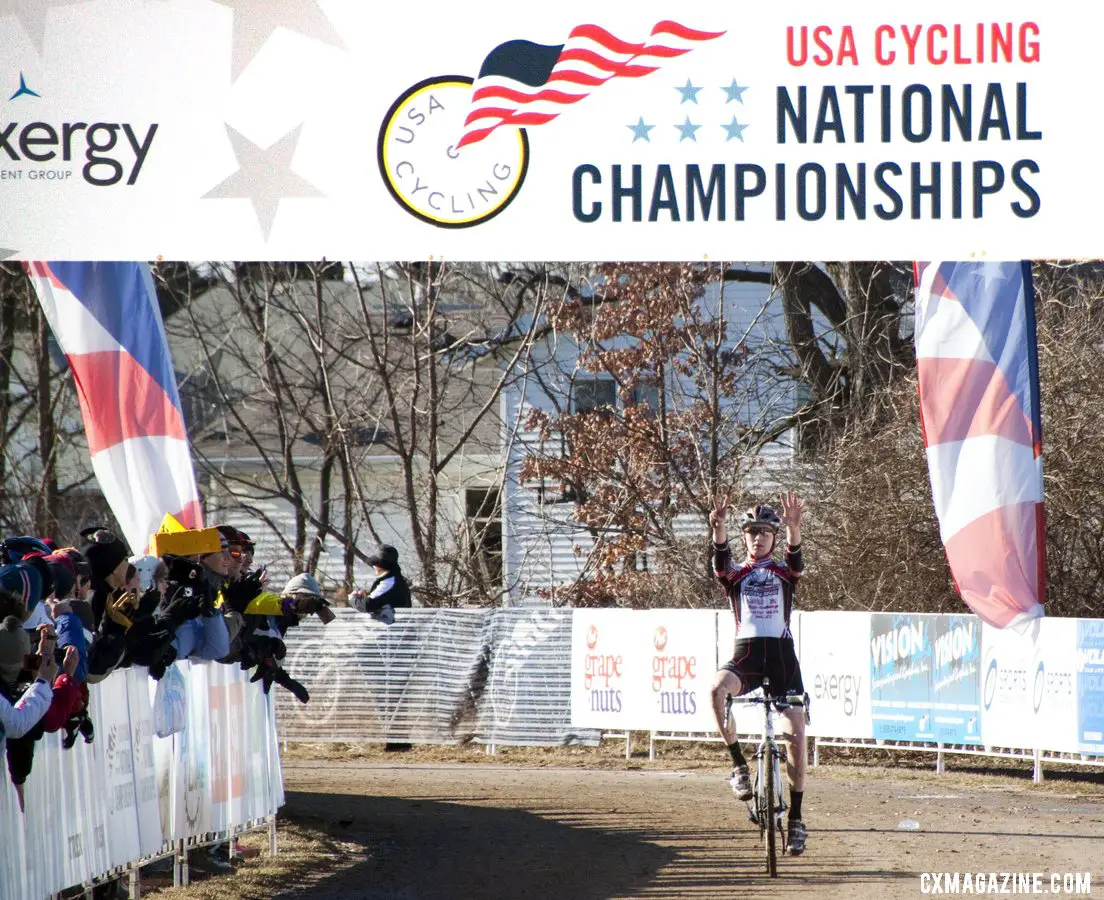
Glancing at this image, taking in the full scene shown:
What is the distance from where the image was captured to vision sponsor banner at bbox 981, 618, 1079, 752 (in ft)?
50.7

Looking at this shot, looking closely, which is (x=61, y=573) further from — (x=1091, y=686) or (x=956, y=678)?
(x=956, y=678)

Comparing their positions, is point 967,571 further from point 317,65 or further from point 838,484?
point 317,65

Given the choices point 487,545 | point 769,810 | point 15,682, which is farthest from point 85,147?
point 487,545

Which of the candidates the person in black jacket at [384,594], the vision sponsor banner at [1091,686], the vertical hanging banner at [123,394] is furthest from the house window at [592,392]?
the vertical hanging banner at [123,394]

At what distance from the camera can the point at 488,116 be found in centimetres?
960

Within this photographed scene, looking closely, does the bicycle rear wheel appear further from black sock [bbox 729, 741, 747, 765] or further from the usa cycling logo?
the usa cycling logo

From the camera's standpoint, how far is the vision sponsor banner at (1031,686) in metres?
15.5

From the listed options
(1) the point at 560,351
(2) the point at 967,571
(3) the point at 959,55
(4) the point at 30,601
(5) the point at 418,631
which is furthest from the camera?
(1) the point at 560,351

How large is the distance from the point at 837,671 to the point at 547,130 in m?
9.54

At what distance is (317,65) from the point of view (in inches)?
381

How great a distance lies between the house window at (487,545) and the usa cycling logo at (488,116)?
60.2ft

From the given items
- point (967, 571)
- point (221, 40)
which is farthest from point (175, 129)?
point (967, 571)

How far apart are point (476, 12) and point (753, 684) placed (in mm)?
4278

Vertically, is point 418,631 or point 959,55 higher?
point 959,55
